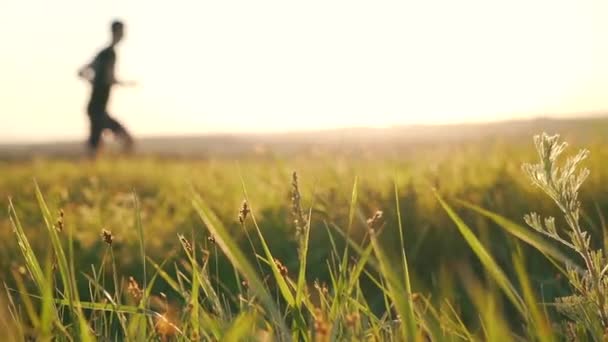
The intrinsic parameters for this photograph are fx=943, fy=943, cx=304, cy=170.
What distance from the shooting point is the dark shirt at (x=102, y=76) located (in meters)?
12.1

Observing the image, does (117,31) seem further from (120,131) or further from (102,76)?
(120,131)

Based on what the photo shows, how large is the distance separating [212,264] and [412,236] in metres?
0.96

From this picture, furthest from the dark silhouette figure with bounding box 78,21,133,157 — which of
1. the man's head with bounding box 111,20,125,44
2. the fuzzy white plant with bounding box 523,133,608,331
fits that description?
the fuzzy white plant with bounding box 523,133,608,331

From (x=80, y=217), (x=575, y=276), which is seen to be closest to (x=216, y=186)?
(x=80, y=217)

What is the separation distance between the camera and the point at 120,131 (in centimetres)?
1291

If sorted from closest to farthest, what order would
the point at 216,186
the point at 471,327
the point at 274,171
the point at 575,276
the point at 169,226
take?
the point at 575,276 < the point at 471,327 < the point at 169,226 < the point at 216,186 < the point at 274,171

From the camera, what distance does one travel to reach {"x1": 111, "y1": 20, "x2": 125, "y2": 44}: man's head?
39.1 ft

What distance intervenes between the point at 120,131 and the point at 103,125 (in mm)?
244

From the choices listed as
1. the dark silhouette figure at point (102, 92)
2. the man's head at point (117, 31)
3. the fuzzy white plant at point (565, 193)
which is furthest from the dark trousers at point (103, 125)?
the fuzzy white plant at point (565, 193)

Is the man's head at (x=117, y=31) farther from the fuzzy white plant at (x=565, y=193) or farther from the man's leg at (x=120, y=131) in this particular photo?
the fuzzy white plant at (x=565, y=193)

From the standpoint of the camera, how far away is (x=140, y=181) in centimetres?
730

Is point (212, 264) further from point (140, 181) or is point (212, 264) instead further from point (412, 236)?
point (140, 181)

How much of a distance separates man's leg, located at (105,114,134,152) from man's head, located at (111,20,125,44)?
128 cm

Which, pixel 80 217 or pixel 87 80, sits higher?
pixel 87 80
